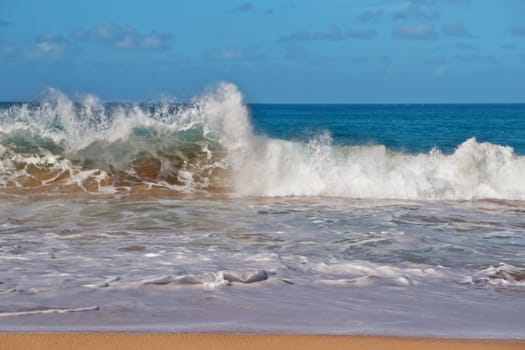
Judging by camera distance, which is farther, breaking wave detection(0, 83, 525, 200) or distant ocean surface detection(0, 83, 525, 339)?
breaking wave detection(0, 83, 525, 200)

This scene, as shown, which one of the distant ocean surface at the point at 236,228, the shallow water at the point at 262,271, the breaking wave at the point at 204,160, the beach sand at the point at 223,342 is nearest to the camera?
the beach sand at the point at 223,342

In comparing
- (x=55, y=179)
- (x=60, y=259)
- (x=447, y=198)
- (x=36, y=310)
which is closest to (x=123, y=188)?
(x=55, y=179)

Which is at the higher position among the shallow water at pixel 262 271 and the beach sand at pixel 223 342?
the beach sand at pixel 223 342

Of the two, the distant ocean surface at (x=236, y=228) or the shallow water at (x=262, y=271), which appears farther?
the distant ocean surface at (x=236, y=228)

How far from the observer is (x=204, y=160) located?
14.9 meters

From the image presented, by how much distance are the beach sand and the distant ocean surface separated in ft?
0.76

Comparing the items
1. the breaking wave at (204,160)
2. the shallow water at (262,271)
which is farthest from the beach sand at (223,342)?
the breaking wave at (204,160)

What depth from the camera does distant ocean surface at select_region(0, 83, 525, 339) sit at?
5.05m

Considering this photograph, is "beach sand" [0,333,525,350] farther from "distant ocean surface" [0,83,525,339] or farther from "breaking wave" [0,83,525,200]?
"breaking wave" [0,83,525,200]

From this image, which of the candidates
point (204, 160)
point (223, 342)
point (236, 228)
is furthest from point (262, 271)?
point (204, 160)

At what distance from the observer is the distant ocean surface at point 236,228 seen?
5.05 metres

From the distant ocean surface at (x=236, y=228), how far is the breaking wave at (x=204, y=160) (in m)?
0.04

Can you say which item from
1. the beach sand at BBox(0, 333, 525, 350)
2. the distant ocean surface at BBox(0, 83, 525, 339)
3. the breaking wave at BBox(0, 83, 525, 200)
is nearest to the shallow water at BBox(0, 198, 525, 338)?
the distant ocean surface at BBox(0, 83, 525, 339)

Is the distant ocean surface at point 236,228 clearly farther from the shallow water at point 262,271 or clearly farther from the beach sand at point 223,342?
the beach sand at point 223,342
